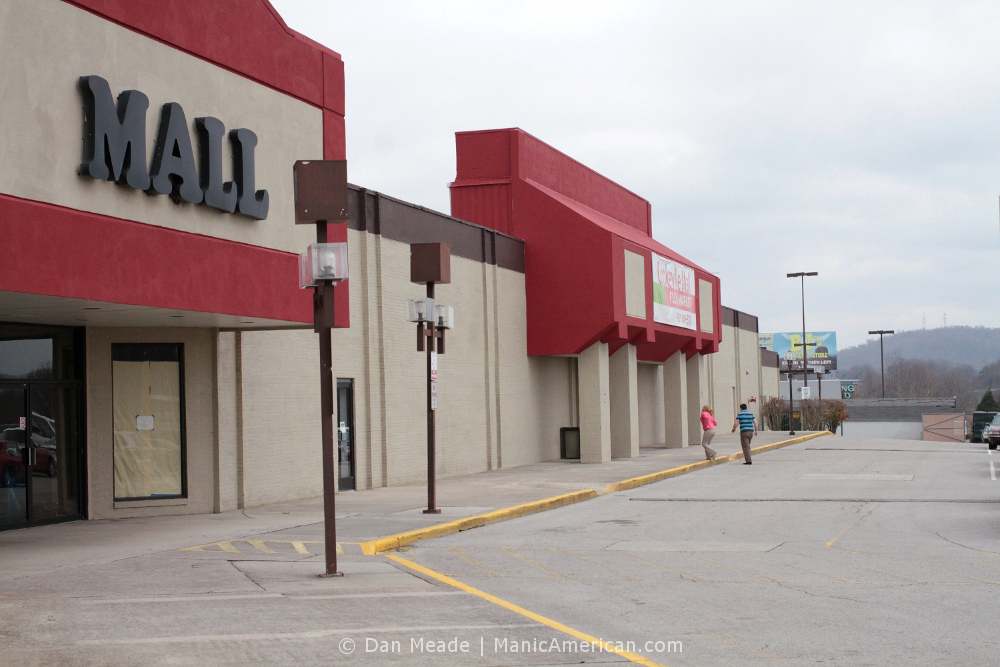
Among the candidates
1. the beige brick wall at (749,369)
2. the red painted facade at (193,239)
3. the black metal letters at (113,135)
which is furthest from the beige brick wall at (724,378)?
the black metal letters at (113,135)

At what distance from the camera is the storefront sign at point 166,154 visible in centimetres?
1342

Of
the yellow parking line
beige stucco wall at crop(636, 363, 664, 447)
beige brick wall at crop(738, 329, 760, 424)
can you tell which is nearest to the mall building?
the yellow parking line

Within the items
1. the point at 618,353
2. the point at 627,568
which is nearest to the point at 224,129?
the point at 627,568

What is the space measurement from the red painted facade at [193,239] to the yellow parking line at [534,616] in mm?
4967

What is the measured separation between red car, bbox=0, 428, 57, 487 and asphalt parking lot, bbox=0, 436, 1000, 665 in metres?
1.14

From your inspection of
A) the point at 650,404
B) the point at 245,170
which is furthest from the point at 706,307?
the point at 245,170

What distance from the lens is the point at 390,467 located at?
23734 mm

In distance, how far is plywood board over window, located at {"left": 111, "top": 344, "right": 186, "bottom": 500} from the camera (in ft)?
57.6

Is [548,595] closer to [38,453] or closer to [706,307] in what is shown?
[38,453]

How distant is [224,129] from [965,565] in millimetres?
11645

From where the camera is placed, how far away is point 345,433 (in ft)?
73.7

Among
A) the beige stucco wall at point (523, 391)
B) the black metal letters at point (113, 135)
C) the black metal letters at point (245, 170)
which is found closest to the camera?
the black metal letters at point (113, 135)

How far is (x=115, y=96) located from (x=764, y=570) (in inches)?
396

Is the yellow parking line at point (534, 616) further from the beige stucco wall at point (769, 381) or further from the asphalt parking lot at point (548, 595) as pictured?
the beige stucco wall at point (769, 381)
